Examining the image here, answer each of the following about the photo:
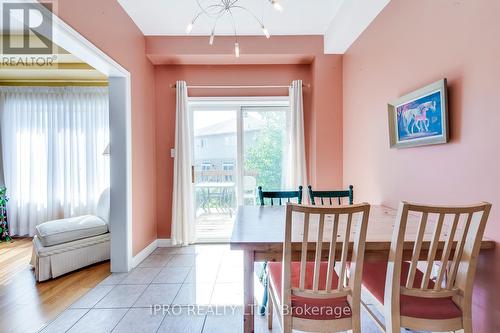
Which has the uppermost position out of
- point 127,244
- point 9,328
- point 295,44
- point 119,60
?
point 295,44

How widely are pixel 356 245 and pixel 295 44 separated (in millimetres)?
2767

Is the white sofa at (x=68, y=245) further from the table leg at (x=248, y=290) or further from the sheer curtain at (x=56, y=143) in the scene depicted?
the table leg at (x=248, y=290)

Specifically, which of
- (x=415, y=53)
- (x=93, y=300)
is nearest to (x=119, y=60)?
(x=93, y=300)

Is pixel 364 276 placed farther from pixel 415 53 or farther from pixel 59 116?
pixel 59 116

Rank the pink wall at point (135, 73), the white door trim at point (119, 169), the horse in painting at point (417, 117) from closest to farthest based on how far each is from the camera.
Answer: the horse in painting at point (417, 117), the pink wall at point (135, 73), the white door trim at point (119, 169)

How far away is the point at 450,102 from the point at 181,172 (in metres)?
2.89

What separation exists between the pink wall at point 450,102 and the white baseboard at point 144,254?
265 cm

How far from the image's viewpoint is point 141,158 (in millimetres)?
3088

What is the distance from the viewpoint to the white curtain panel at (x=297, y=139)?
132 inches

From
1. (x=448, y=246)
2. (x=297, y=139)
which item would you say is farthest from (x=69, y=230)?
(x=448, y=246)

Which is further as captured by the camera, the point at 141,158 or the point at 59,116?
the point at 59,116

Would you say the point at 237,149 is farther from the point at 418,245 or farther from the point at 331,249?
the point at 418,245

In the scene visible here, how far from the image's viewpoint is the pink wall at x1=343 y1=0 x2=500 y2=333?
1.28m

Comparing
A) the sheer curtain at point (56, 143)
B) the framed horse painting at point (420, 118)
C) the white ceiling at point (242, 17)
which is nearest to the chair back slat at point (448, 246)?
the framed horse painting at point (420, 118)
